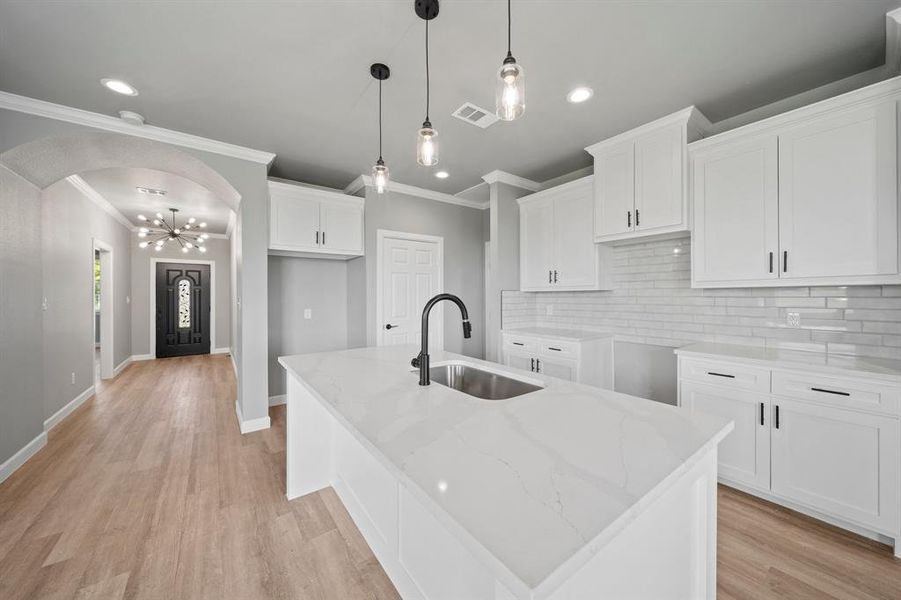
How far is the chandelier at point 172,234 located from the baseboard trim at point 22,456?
4021 millimetres

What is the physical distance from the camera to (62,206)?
12.5 ft

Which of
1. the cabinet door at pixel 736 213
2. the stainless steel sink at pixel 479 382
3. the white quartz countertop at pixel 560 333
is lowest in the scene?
the stainless steel sink at pixel 479 382

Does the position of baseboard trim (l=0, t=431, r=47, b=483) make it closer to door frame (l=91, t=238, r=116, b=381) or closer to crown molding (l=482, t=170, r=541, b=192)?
door frame (l=91, t=238, r=116, b=381)

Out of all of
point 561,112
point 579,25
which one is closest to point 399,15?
point 579,25

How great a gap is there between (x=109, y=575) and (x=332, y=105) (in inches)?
115

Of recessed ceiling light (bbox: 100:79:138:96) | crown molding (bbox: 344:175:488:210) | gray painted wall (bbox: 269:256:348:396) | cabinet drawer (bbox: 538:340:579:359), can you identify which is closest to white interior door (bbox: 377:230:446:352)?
crown molding (bbox: 344:175:488:210)

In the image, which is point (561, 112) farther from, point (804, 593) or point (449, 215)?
point (804, 593)

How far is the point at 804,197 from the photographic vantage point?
7.16ft

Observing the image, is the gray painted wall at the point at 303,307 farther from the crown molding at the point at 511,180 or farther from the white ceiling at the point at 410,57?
the crown molding at the point at 511,180

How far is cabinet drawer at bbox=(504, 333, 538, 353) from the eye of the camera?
12.0ft

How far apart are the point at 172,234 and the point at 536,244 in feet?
20.3

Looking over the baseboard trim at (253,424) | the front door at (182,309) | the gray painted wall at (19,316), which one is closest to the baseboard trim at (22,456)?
the gray painted wall at (19,316)

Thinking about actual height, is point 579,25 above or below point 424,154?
above

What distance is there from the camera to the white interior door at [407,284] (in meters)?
4.23
